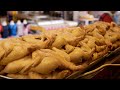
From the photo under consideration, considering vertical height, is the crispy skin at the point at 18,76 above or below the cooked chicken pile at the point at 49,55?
below

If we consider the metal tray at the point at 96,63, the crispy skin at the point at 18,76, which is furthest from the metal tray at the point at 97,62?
the crispy skin at the point at 18,76

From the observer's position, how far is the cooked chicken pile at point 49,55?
0.91 m

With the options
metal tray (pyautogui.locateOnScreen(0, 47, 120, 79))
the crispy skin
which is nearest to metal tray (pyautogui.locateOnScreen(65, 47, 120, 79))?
metal tray (pyautogui.locateOnScreen(0, 47, 120, 79))

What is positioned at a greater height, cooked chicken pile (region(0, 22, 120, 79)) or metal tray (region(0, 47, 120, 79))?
cooked chicken pile (region(0, 22, 120, 79))

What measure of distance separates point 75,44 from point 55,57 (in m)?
0.21

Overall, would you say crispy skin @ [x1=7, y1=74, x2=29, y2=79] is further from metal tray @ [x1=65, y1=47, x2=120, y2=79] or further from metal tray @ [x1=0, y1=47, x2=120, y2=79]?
metal tray @ [x1=65, y1=47, x2=120, y2=79]

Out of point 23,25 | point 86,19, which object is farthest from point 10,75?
point 23,25

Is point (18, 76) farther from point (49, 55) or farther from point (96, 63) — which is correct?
point (96, 63)

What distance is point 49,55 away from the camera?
93 cm

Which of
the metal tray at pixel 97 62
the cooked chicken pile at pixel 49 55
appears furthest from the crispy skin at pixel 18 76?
the metal tray at pixel 97 62

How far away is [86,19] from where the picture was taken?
1771 millimetres

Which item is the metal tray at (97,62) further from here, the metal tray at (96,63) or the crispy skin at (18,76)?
the crispy skin at (18,76)

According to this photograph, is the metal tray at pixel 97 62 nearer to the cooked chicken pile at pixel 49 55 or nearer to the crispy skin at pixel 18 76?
the cooked chicken pile at pixel 49 55

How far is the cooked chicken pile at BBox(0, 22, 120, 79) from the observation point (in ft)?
2.98
